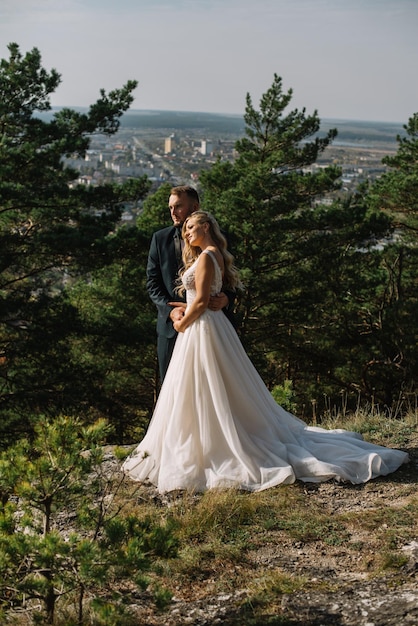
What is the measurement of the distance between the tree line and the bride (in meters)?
6.97

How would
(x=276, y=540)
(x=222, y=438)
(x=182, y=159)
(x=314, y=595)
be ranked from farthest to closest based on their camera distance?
(x=182, y=159) → (x=222, y=438) → (x=276, y=540) → (x=314, y=595)

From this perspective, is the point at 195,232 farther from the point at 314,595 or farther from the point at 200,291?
the point at 314,595

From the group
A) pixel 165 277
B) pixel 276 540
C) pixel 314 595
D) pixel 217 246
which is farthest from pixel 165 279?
pixel 314 595

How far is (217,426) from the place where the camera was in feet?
16.1

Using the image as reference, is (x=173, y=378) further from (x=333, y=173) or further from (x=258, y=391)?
(x=333, y=173)

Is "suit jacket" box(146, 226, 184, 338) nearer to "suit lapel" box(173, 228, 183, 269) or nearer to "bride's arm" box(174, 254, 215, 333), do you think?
"suit lapel" box(173, 228, 183, 269)

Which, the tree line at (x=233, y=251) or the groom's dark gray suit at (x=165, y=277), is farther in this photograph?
the tree line at (x=233, y=251)

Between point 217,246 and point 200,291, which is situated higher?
point 217,246

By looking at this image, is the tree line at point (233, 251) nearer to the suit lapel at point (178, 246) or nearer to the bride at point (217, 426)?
the suit lapel at point (178, 246)

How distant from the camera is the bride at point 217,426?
15.7 feet

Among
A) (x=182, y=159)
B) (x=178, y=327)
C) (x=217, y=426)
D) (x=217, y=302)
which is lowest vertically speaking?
(x=217, y=426)

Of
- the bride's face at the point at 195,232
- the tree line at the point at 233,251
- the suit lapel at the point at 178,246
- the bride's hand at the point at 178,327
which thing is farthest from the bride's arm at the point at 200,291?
the tree line at the point at 233,251

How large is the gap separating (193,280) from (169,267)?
50 cm

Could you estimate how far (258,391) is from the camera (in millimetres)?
5176
